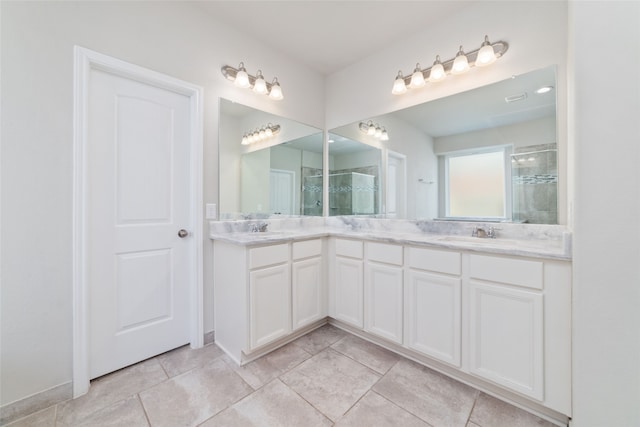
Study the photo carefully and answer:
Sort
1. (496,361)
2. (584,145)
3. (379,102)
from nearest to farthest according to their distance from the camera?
(584,145) < (496,361) < (379,102)

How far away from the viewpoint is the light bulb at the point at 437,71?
6.50 feet

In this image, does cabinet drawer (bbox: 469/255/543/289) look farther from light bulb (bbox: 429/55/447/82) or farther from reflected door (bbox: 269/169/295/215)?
reflected door (bbox: 269/169/295/215)

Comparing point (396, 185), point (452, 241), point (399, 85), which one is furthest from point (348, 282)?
point (399, 85)

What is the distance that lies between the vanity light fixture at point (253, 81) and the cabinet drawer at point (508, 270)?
2117mm

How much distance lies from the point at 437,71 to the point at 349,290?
1950 mm

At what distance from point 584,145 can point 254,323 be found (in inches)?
80.1

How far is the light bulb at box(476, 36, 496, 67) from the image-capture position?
1742 millimetres

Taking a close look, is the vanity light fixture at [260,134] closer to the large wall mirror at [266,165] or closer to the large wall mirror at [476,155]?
the large wall mirror at [266,165]

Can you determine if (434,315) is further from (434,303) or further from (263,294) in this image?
(263,294)

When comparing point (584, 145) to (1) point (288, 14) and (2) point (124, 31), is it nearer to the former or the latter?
(1) point (288, 14)

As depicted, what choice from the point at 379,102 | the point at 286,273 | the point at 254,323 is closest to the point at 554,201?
the point at 379,102

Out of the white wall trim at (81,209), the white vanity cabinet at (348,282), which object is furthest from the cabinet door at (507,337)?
the white wall trim at (81,209)

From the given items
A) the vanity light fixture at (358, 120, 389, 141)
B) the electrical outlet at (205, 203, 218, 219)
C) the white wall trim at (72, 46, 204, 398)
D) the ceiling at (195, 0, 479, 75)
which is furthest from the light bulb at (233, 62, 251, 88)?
the vanity light fixture at (358, 120, 389, 141)

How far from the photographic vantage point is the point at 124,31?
64.0 inches
